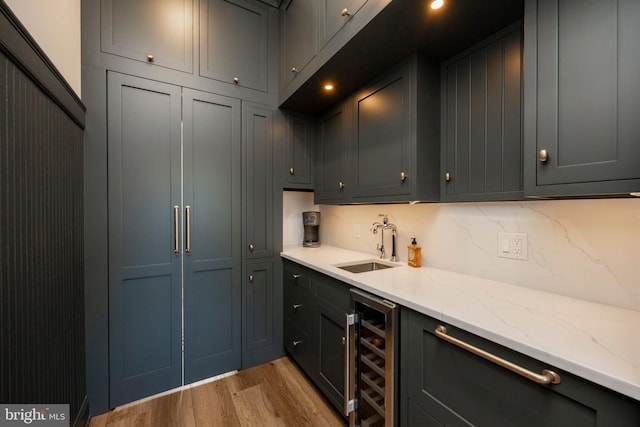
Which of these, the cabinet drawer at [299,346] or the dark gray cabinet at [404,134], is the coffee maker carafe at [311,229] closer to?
the cabinet drawer at [299,346]

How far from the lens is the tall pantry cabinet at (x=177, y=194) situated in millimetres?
1610

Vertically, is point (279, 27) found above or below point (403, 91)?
above

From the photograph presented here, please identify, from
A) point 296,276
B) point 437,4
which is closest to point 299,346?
point 296,276

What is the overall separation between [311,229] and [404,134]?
137 centimetres

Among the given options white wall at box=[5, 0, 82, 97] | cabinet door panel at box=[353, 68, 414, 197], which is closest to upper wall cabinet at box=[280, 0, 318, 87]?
cabinet door panel at box=[353, 68, 414, 197]

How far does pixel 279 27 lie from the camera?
7.14 ft

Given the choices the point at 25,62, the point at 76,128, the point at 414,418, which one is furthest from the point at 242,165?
the point at 414,418

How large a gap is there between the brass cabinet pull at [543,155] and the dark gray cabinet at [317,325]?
3.40 ft

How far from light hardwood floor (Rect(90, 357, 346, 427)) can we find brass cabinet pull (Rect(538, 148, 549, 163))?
1.70 m

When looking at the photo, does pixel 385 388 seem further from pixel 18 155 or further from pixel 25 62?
pixel 25 62

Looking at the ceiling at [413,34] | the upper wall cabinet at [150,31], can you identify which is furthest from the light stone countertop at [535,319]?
the upper wall cabinet at [150,31]

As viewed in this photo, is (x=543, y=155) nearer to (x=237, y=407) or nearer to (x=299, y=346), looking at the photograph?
(x=299, y=346)

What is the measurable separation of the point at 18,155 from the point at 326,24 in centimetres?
156

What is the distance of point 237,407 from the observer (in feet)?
5.54
